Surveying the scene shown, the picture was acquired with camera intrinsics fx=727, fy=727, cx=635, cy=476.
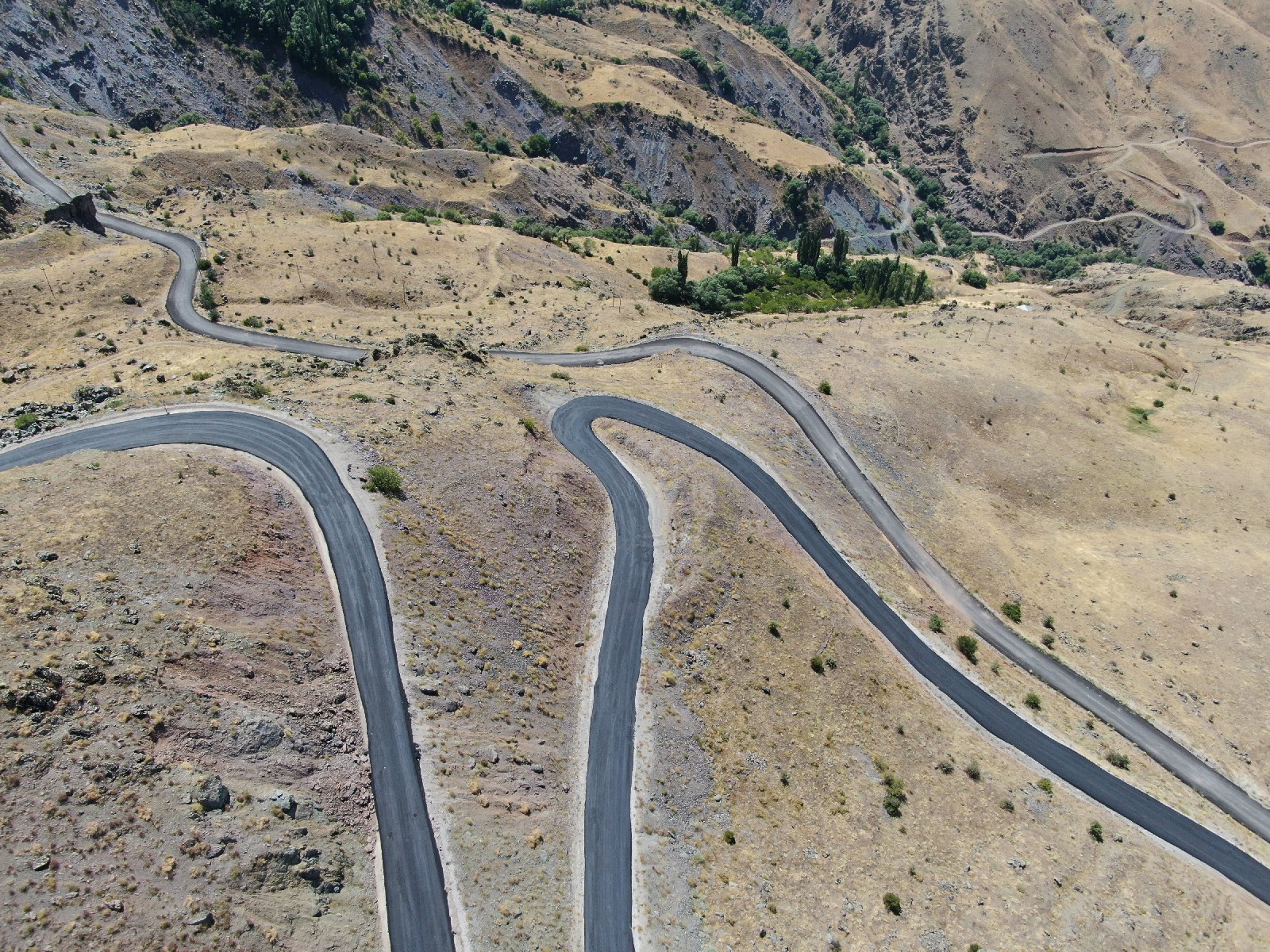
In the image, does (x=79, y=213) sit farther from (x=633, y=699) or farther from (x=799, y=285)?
(x=799, y=285)

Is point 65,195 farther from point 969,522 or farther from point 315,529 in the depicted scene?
point 969,522

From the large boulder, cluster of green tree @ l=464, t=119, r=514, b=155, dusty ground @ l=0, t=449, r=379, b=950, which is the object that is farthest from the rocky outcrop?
the large boulder

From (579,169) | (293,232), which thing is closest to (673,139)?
(579,169)

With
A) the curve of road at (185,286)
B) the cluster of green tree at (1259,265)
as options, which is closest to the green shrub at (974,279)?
the cluster of green tree at (1259,265)

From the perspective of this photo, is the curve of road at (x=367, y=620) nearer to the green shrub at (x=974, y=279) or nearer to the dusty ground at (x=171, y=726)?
the dusty ground at (x=171, y=726)

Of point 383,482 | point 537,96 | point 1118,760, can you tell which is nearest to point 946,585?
point 1118,760

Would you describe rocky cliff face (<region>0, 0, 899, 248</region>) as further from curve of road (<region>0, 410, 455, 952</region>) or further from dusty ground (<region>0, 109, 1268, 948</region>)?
curve of road (<region>0, 410, 455, 952</region>)

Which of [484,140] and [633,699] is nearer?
[633,699]
